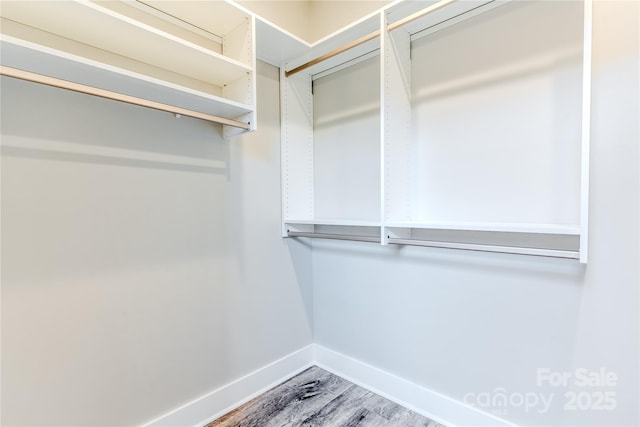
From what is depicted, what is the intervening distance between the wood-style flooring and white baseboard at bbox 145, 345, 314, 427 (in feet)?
0.15

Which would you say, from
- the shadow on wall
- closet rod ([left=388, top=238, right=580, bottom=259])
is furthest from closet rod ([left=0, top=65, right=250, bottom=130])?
closet rod ([left=388, top=238, right=580, bottom=259])

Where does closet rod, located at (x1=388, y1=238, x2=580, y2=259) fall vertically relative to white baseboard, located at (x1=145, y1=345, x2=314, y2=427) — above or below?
above

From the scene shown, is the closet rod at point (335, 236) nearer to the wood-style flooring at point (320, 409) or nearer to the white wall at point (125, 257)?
the white wall at point (125, 257)

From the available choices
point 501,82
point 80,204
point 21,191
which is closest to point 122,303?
point 80,204

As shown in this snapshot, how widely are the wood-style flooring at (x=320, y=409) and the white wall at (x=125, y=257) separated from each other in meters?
0.22

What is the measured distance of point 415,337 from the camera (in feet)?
6.24

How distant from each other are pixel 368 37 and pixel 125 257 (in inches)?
69.8

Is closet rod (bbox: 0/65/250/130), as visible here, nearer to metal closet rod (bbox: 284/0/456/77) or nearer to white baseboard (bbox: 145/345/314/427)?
metal closet rod (bbox: 284/0/456/77)

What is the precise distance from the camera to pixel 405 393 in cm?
194

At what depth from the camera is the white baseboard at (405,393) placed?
1.68 meters

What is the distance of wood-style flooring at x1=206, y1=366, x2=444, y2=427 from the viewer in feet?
5.86

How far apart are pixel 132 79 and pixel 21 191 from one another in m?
0.64

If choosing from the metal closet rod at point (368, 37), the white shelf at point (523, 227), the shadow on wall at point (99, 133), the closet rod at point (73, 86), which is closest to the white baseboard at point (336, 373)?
the white shelf at point (523, 227)

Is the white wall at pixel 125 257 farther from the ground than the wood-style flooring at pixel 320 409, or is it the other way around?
the white wall at pixel 125 257
